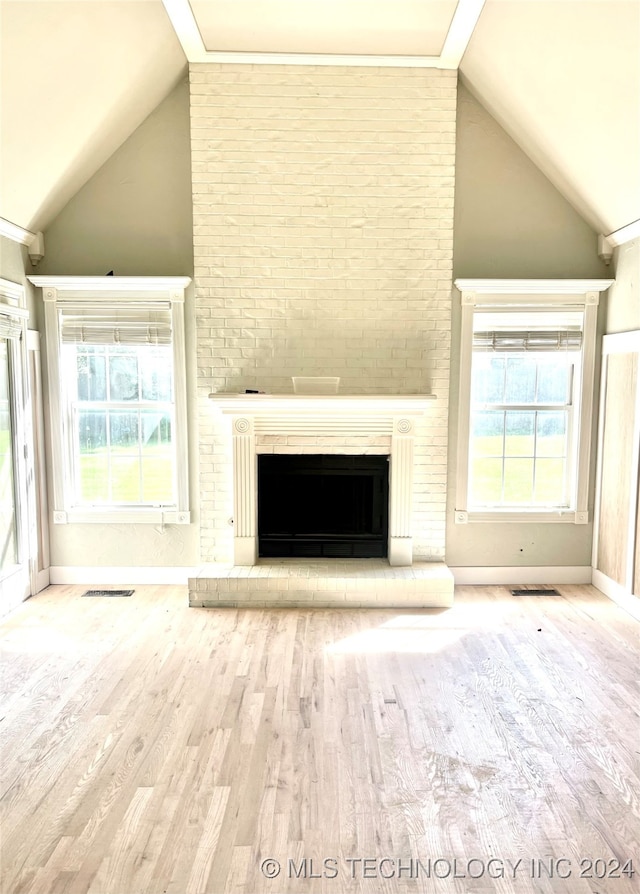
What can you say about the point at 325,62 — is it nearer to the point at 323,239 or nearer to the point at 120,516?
the point at 323,239

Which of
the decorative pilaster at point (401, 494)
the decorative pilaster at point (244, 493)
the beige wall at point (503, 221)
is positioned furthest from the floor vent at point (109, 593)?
the beige wall at point (503, 221)

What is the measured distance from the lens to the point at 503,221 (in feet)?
15.4

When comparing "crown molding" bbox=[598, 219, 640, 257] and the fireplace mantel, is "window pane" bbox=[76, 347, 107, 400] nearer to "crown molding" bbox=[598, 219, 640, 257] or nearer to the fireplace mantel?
the fireplace mantel

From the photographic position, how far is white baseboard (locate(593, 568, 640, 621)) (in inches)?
169

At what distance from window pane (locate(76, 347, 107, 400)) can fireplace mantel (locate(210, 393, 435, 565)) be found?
94 centimetres

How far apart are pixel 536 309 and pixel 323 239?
67.7 inches

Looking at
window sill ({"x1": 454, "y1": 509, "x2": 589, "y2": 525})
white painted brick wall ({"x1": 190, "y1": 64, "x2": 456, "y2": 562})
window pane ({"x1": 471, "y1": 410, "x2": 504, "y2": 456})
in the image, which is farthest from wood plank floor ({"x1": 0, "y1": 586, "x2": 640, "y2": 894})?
window pane ({"x1": 471, "y1": 410, "x2": 504, "y2": 456})

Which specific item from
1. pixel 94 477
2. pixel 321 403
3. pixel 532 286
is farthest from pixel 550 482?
pixel 94 477

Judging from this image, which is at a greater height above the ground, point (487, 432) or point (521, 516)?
point (487, 432)

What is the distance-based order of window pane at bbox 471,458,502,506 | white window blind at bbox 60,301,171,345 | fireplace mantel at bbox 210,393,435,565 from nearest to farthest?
fireplace mantel at bbox 210,393,435,565
white window blind at bbox 60,301,171,345
window pane at bbox 471,458,502,506

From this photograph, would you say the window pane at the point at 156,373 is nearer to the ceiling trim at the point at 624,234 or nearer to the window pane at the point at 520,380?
the window pane at the point at 520,380

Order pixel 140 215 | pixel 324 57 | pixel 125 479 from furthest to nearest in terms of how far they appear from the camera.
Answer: pixel 125 479
pixel 140 215
pixel 324 57

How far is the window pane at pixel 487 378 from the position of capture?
484 centimetres

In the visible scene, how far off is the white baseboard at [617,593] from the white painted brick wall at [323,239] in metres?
1.29
